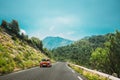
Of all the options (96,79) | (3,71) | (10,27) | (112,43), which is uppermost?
(10,27)

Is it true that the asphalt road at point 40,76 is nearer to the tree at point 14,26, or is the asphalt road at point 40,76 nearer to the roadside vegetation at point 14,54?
the roadside vegetation at point 14,54

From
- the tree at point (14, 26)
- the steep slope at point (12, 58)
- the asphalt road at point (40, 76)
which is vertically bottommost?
the asphalt road at point (40, 76)

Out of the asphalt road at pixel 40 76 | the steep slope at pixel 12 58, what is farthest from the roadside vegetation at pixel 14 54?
the asphalt road at pixel 40 76

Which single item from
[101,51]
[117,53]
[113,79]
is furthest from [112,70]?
[101,51]

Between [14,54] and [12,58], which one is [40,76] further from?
[14,54]

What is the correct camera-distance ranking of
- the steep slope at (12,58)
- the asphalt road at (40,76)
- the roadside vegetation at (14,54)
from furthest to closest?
the roadside vegetation at (14,54)
the steep slope at (12,58)
the asphalt road at (40,76)

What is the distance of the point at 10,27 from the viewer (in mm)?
96062

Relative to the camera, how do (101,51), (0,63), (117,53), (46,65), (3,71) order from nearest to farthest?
(3,71), (0,63), (46,65), (117,53), (101,51)

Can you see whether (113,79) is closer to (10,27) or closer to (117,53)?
(117,53)

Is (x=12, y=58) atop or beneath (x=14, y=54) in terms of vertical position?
beneath

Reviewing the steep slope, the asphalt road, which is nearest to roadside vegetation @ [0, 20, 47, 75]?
the steep slope

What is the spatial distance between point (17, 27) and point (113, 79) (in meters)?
91.3

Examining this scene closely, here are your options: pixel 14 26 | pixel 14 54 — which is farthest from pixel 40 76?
pixel 14 26

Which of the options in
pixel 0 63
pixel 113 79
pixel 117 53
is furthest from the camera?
pixel 117 53
